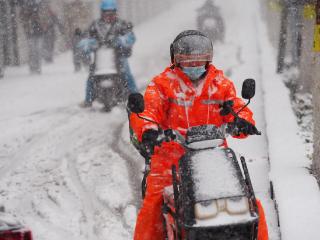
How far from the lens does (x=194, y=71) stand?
436cm

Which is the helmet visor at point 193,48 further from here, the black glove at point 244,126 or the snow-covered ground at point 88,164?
the snow-covered ground at point 88,164

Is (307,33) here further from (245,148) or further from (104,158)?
(104,158)

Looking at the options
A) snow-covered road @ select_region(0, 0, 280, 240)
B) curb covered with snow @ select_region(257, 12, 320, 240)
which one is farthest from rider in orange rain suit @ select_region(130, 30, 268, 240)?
snow-covered road @ select_region(0, 0, 280, 240)

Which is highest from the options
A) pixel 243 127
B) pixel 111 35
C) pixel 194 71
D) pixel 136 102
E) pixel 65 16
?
pixel 65 16

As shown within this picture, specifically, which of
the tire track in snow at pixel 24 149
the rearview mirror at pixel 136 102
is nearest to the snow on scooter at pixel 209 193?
the rearview mirror at pixel 136 102

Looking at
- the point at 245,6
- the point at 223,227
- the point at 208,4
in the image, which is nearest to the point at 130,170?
the point at 223,227

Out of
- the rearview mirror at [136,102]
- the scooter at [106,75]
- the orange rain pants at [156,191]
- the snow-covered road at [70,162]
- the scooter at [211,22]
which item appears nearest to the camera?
the rearview mirror at [136,102]

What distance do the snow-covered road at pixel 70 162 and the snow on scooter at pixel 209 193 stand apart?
7.66ft

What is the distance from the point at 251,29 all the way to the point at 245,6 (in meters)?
15.0

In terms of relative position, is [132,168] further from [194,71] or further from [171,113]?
[194,71]

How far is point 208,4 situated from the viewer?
2995 centimetres

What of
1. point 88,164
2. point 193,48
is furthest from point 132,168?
point 193,48

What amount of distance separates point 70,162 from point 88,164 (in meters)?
0.25

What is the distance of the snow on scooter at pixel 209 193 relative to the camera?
11.6ft
